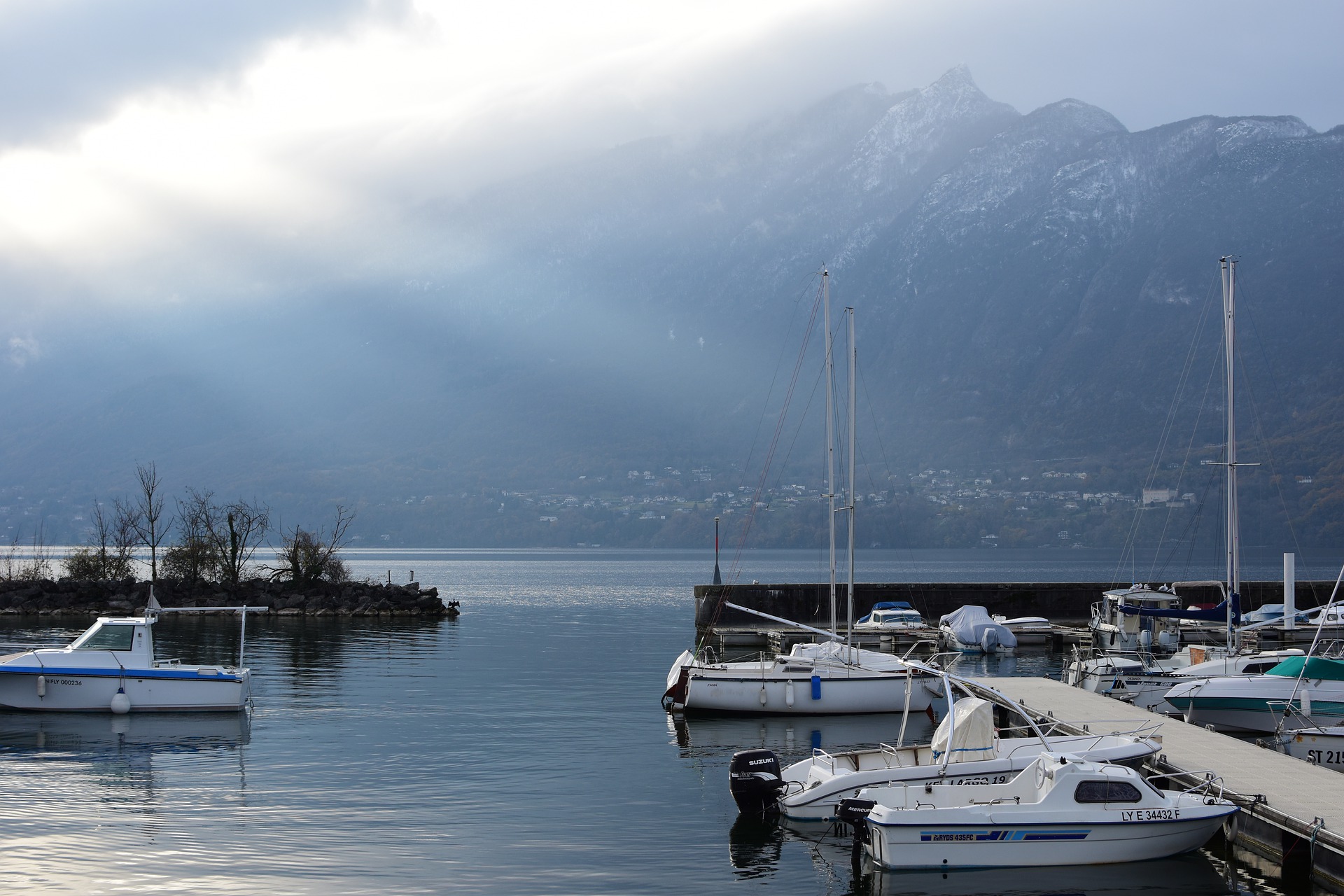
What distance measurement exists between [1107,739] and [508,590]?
326 ft

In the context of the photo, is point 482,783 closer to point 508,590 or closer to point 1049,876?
point 1049,876

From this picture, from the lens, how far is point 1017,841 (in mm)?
20094

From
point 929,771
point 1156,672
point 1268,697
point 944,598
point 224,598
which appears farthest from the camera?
point 224,598

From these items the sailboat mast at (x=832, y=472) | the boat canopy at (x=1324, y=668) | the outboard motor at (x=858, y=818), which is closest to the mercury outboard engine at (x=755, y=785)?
the outboard motor at (x=858, y=818)

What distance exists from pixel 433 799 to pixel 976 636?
39.7m

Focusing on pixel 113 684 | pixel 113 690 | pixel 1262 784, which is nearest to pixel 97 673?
pixel 113 684

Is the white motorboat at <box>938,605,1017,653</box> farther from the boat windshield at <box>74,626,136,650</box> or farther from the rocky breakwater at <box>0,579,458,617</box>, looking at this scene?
the boat windshield at <box>74,626,136,650</box>

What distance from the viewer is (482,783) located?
27.1 metres

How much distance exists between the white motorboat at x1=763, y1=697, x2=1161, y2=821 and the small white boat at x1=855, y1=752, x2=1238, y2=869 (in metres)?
1.28

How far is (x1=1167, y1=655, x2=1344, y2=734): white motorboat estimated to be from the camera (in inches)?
1221

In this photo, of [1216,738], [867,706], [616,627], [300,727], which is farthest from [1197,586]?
[300,727]

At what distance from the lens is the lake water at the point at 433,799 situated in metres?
19.9

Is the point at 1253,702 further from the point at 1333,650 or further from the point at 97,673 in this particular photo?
the point at 97,673

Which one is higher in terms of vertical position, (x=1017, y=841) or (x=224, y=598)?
(x=224, y=598)
